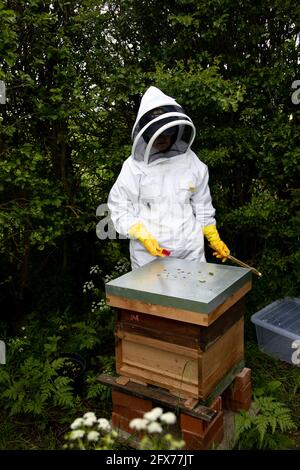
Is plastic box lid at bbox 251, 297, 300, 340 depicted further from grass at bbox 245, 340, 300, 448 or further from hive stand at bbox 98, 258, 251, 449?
hive stand at bbox 98, 258, 251, 449

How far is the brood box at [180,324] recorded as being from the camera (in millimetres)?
2201

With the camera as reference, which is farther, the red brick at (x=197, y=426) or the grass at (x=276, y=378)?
the grass at (x=276, y=378)

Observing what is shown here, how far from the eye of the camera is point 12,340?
11.1 ft

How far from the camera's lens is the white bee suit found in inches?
115

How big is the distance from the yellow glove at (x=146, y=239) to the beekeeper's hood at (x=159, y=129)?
0.48m

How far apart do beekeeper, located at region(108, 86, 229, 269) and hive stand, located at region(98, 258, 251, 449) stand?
0.35 meters

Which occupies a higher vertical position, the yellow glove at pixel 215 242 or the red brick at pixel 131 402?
the yellow glove at pixel 215 242

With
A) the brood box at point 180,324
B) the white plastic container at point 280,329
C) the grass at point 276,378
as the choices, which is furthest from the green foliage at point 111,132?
the brood box at point 180,324

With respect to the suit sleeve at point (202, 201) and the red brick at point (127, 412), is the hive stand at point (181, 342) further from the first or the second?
the suit sleeve at point (202, 201)

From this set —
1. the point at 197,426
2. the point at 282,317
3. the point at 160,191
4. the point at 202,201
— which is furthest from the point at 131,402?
the point at 282,317

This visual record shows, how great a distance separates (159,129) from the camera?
2.72 meters

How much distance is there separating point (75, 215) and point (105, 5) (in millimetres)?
2029

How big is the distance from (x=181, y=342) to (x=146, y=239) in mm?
818
